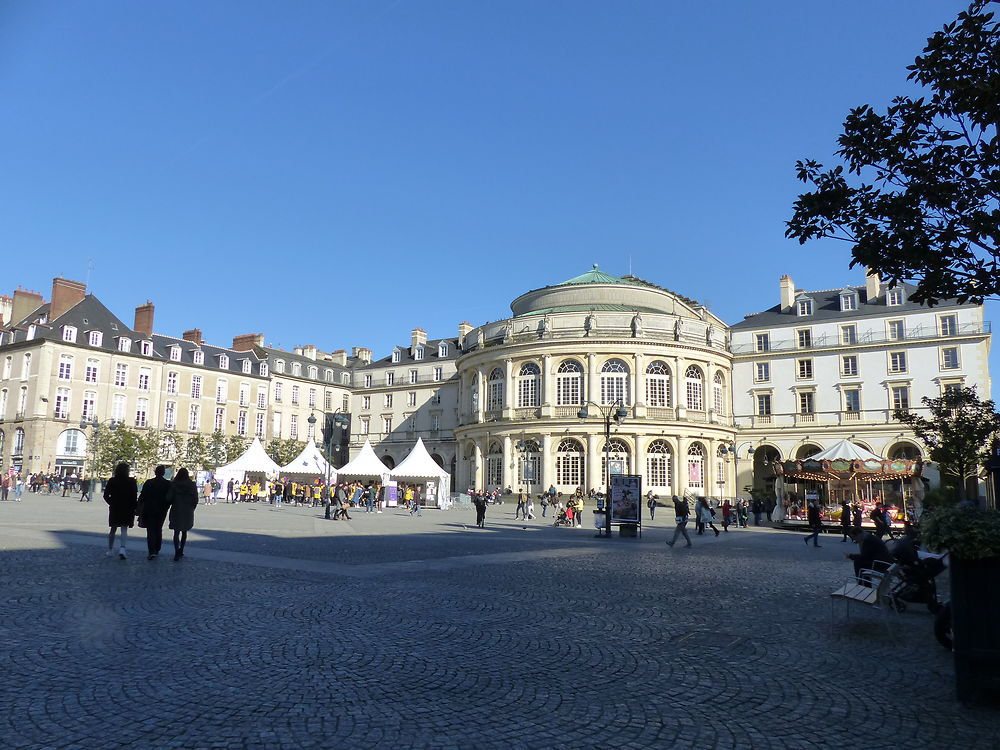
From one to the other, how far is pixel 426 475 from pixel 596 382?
555 inches

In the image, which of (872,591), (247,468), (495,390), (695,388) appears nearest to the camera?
(872,591)

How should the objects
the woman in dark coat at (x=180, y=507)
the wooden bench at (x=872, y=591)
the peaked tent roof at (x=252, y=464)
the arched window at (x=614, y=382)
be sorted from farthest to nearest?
the arched window at (x=614, y=382) → the peaked tent roof at (x=252, y=464) → the woman in dark coat at (x=180, y=507) → the wooden bench at (x=872, y=591)

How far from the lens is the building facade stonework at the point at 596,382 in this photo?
1982 inches

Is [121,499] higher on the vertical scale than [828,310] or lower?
lower

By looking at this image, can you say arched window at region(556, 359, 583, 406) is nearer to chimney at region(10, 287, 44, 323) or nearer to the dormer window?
the dormer window

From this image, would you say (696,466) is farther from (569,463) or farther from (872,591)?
(872,591)

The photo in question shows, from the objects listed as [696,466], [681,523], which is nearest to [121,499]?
[681,523]

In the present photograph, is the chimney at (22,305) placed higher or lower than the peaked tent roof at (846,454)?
higher

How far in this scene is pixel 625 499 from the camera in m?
24.2

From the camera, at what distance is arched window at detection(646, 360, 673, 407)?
5091 centimetres

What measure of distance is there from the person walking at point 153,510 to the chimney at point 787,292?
56.3 metres

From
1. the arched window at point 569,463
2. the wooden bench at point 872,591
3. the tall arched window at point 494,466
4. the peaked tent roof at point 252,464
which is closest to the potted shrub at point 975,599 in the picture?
the wooden bench at point 872,591

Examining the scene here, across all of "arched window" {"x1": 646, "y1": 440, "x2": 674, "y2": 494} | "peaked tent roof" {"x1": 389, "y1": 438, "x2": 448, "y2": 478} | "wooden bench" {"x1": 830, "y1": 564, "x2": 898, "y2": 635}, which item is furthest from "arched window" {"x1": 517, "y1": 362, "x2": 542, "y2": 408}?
"wooden bench" {"x1": 830, "y1": 564, "x2": 898, "y2": 635}

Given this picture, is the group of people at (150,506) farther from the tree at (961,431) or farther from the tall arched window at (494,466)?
the tall arched window at (494,466)
